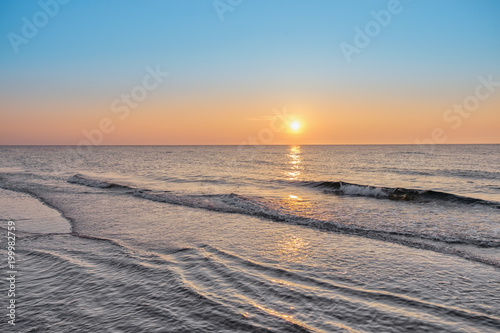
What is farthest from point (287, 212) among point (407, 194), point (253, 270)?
point (407, 194)

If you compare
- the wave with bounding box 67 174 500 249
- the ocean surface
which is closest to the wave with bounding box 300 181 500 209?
the wave with bounding box 67 174 500 249

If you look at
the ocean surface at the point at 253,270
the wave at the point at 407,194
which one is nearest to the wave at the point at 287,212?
the wave at the point at 407,194

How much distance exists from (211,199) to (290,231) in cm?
880

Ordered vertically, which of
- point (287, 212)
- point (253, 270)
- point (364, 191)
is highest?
point (364, 191)

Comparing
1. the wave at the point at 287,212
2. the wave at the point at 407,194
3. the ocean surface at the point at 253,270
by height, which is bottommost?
the ocean surface at the point at 253,270

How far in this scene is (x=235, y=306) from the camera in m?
5.63

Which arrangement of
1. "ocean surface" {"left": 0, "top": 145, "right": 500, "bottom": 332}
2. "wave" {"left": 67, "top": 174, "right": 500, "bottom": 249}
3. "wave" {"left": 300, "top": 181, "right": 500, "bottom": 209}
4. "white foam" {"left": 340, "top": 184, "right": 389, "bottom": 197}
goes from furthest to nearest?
"white foam" {"left": 340, "top": 184, "right": 389, "bottom": 197}, "wave" {"left": 300, "top": 181, "right": 500, "bottom": 209}, "wave" {"left": 67, "top": 174, "right": 500, "bottom": 249}, "ocean surface" {"left": 0, "top": 145, "right": 500, "bottom": 332}

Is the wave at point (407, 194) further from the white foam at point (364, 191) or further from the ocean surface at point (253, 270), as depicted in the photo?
the ocean surface at point (253, 270)

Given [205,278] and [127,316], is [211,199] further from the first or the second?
[127,316]

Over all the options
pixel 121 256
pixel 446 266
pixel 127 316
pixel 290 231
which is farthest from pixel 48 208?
pixel 446 266

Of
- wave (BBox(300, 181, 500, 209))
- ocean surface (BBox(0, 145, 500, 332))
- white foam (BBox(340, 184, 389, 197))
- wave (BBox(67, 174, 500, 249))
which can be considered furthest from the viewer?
white foam (BBox(340, 184, 389, 197))

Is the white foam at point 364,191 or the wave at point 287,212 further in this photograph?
the white foam at point 364,191

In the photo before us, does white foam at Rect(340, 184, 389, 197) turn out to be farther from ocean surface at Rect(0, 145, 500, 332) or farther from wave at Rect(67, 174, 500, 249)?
ocean surface at Rect(0, 145, 500, 332)

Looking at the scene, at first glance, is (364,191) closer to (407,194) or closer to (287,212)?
(407,194)
